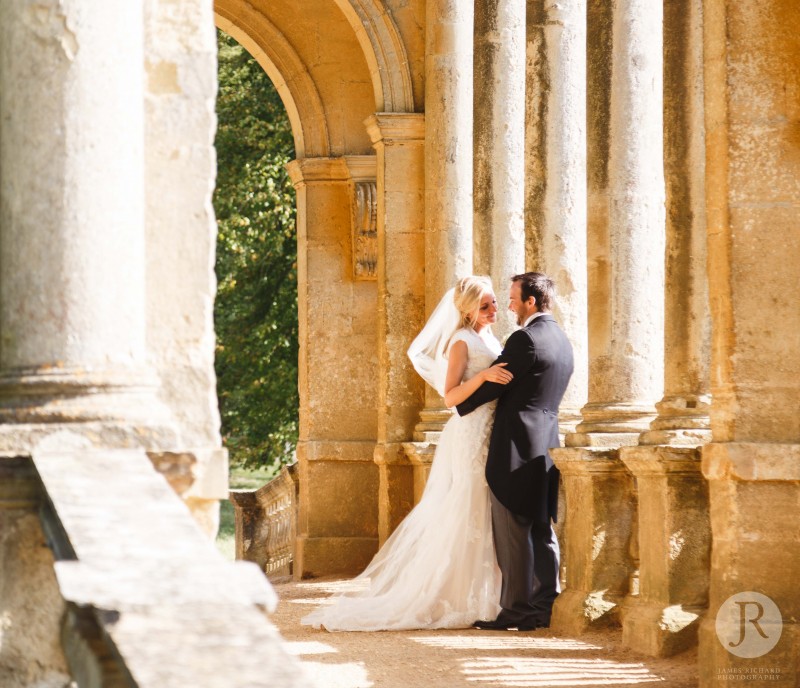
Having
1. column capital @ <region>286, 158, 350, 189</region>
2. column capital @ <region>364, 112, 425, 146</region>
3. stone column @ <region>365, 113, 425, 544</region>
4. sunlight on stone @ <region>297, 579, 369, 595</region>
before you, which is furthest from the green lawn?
column capital @ <region>364, 112, 425, 146</region>

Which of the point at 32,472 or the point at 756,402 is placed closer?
the point at 32,472

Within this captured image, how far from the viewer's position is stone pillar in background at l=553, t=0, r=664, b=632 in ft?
35.1

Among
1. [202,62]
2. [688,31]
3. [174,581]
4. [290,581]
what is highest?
[688,31]

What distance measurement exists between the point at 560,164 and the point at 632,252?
1.64 meters

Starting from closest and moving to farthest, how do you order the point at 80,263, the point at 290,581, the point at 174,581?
the point at 174,581
the point at 80,263
the point at 290,581

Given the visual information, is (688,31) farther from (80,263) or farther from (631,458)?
(80,263)

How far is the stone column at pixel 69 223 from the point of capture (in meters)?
5.29

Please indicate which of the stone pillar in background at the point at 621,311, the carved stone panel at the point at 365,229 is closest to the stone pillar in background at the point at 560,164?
the stone pillar in background at the point at 621,311

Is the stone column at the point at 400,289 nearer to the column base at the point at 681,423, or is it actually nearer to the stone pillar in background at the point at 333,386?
the stone pillar in background at the point at 333,386

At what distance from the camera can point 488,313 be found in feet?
37.4

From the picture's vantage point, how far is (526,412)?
1114 centimetres

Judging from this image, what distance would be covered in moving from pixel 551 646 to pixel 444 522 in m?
1.50

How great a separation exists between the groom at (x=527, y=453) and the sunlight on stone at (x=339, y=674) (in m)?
1.92

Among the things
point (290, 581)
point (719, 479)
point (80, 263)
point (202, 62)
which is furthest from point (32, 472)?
point (290, 581)
